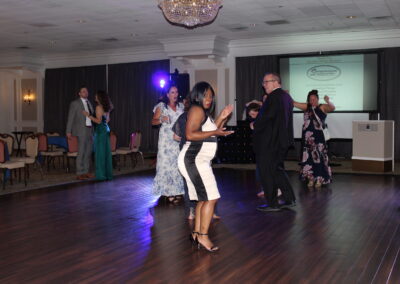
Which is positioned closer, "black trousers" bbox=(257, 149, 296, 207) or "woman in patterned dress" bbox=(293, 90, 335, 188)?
"black trousers" bbox=(257, 149, 296, 207)

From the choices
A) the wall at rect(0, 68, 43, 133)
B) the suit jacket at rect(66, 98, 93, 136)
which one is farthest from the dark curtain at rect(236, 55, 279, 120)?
the wall at rect(0, 68, 43, 133)

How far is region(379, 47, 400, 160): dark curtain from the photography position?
1180 cm

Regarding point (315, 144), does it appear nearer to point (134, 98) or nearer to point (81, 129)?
point (81, 129)

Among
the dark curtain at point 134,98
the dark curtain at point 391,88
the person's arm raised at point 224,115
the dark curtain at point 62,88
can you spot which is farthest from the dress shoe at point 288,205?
the dark curtain at point 62,88

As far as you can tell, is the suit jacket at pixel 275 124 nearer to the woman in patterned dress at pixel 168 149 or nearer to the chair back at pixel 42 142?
the woman in patterned dress at pixel 168 149

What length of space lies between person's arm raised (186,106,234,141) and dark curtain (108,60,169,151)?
10.7m

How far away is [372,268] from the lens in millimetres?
3730

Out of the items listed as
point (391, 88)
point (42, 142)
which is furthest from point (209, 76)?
point (42, 142)

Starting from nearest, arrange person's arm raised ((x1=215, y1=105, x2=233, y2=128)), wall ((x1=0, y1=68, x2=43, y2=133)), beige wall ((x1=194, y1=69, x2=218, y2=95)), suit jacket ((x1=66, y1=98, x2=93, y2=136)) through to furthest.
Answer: person's arm raised ((x1=215, y1=105, x2=233, y2=128)) < suit jacket ((x1=66, y1=98, x2=93, y2=136)) < beige wall ((x1=194, y1=69, x2=218, y2=95)) < wall ((x1=0, y1=68, x2=43, y2=133))

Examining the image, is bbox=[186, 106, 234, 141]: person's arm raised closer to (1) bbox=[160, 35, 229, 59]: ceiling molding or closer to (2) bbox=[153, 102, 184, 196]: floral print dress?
(2) bbox=[153, 102, 184, 196]: floral print dress

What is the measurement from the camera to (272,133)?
5641 mm

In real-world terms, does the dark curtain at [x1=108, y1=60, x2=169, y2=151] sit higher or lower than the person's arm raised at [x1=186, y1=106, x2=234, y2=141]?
higher

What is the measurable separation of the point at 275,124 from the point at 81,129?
4342 mm

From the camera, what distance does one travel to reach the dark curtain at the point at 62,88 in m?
15.8
